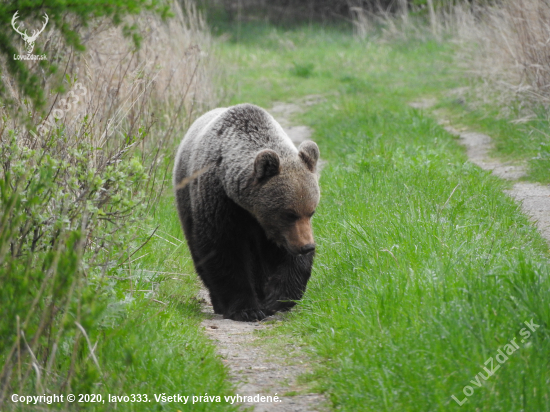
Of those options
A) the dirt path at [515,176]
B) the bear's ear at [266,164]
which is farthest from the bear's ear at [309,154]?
the dirt path at [515,176]

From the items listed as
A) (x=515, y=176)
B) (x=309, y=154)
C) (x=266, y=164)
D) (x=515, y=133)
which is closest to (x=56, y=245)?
(x=266, y=164)

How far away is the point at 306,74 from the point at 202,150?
37.1ft

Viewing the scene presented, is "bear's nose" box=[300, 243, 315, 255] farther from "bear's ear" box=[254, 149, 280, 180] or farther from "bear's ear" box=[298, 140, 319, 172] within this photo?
"bear's ear" box=[298, 140, 319, 172]

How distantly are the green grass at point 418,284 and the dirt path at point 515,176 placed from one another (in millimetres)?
228

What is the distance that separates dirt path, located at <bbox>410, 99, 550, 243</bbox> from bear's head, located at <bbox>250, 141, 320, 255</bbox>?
2.03 meters

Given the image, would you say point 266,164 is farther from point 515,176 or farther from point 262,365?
point 515,176

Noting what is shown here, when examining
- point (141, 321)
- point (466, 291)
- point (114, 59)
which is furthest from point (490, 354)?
point (114, 59)

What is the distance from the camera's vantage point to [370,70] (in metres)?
16.2

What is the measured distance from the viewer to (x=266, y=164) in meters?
4.95

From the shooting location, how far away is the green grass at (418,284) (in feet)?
10.0

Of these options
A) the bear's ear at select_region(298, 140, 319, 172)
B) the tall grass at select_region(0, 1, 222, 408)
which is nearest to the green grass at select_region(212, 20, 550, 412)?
the bear's ear at select_region(298, 140, 319, 172)

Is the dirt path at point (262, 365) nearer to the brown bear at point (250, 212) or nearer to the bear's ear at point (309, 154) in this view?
the brown bear at point (250, 212)

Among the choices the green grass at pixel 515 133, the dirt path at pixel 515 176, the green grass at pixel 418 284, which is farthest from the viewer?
the green grass at pixel 515 133

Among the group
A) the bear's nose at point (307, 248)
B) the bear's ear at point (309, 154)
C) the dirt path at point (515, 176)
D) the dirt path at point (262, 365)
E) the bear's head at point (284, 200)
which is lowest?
the dirt path at point (515, 176)
